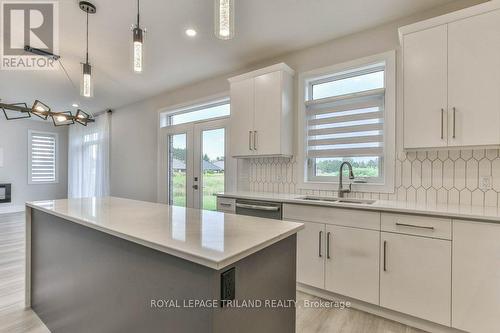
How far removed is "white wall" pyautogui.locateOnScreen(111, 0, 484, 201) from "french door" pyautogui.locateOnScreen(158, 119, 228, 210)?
39cm

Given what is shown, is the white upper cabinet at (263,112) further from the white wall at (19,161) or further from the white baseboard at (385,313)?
the white wall at (19,161)

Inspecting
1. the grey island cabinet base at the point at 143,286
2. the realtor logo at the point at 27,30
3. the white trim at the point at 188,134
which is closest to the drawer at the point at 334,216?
the grey island cabinet base at the point at 143,286

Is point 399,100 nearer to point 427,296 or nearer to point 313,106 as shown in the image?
point 313,106

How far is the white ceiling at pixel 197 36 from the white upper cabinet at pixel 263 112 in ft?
1.22

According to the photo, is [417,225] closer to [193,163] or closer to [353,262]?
[353,262]

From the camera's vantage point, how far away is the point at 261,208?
2.73m

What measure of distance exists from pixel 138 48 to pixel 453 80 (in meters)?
2.33

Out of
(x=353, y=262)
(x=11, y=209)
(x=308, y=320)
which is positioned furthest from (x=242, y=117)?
(x=11, y=209)

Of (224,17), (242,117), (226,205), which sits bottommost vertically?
(226,205)

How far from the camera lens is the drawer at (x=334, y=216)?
2.14m

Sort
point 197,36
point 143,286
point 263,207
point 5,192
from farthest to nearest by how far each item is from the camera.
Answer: point 5,192, point 197,36, point 263,207, point 143,286

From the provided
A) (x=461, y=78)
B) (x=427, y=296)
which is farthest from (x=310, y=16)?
(x=427, y=296)

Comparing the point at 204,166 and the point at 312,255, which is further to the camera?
the point at 204,166

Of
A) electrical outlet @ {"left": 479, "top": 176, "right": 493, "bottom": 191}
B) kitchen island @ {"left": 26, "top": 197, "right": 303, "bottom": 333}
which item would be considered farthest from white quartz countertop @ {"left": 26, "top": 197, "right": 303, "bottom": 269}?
electrical outlet @ {"left": 479, "top": 176, "right": 493, "bottom": 191}
